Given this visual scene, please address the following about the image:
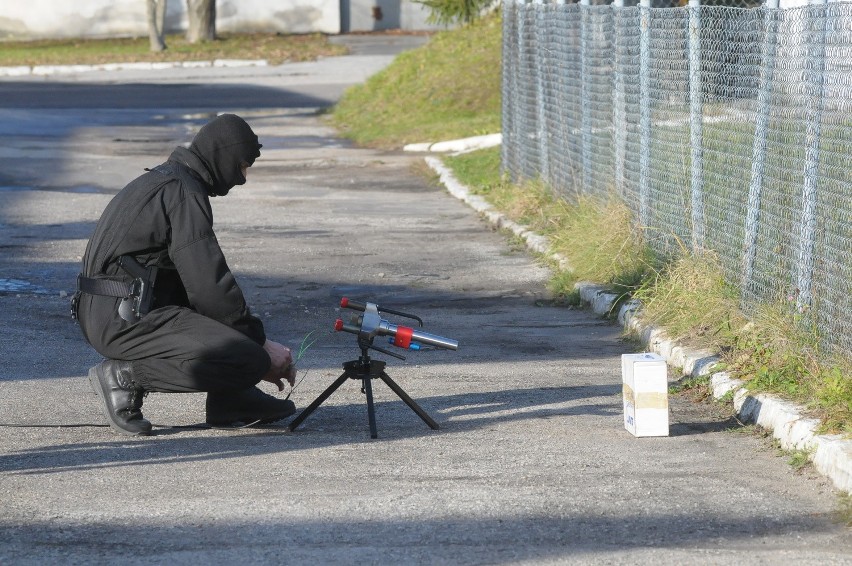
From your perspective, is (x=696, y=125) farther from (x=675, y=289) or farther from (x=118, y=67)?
(x=118, y=67)

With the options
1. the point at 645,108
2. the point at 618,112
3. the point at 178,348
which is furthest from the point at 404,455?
the point at 618,112

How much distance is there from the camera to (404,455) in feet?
20.3

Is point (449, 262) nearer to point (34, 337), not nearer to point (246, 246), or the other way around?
point (246, 246)

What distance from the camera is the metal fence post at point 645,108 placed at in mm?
10000

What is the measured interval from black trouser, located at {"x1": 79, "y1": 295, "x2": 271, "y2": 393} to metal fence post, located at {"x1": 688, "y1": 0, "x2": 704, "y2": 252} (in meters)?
3.56

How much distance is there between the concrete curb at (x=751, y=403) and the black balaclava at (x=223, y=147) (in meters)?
2.66

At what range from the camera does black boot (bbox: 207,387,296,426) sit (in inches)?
260

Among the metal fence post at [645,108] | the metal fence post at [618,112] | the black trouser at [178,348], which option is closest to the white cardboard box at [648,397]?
the black trouser at [178,348]

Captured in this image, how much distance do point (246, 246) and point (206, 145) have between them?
6.11m

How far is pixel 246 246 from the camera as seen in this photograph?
12531mm

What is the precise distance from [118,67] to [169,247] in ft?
113

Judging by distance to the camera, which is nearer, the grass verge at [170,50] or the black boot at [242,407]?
the black boot at [242,407]

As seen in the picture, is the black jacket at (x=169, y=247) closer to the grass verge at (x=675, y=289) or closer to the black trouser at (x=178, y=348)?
the black trouser at (x=178, y=348)

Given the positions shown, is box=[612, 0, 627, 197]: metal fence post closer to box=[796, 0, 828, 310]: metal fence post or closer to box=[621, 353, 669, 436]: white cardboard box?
box=[796, 0, 828, 310]: metal fence post
